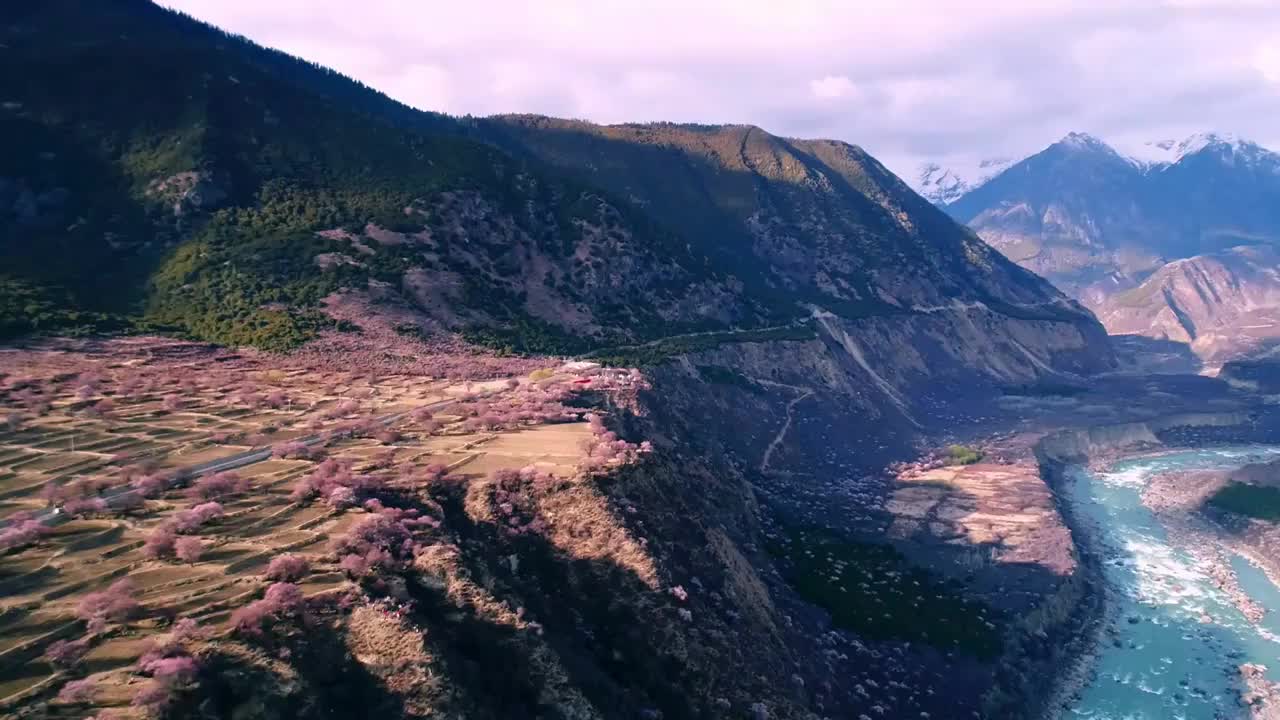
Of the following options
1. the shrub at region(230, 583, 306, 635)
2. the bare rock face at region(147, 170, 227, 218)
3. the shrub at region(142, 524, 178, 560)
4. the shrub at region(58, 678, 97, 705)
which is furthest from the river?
the bare rock face at region(147, 170, 227, 218)

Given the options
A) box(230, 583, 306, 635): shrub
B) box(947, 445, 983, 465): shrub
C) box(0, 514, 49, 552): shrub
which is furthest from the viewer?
box(947, 445, 983, 465): shrub

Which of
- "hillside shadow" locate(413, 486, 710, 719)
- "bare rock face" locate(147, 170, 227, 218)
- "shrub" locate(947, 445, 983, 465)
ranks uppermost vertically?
"bare rock face" locate(147, 170, 227, 218)

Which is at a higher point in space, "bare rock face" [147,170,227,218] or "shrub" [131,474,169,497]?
"bare rock face" [147,170,227,218]

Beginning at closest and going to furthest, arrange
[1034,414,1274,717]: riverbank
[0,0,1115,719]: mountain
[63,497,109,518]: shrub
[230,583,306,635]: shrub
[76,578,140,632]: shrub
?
[76,578,140,632]: shrub → [230,583,306,635]: shrub → [63,497,109,518]: shrub → [0,0,1115,719]: mountain → [1034,414,1274,717]: riverbank

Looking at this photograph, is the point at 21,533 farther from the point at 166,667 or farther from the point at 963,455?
the point at 963,455

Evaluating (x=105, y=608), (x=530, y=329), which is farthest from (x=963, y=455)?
(x=105, y=608)

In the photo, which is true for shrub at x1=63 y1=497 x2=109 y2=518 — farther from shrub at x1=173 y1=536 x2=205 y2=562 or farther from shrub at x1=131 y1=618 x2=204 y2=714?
shrub at x1=131 y1=618 x2=204 y2=714

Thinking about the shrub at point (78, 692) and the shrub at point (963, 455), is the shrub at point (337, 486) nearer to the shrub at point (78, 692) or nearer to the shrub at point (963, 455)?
the shrub at point (78, 692)
